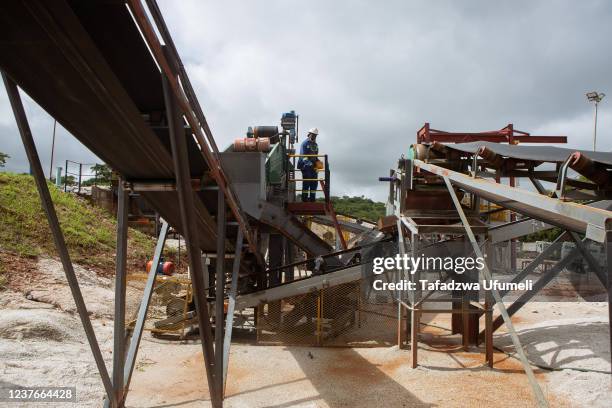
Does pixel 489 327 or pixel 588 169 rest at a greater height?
pixel 588 169

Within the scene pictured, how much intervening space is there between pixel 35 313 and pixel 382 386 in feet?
23.2

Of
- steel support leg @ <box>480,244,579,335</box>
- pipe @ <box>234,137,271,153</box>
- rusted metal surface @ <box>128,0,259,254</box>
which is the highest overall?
pipe @ <box>234,137,271,153</box>

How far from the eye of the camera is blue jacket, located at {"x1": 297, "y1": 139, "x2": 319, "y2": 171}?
1166 centimetres

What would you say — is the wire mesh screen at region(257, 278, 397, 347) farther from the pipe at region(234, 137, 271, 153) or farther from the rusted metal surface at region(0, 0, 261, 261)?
the rusted metal surface at region(0, 0, 261, 261)

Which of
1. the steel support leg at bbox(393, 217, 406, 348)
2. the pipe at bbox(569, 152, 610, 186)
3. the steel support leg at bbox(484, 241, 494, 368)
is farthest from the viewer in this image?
the steel support leg at bbox(393, 217, 406, 348)

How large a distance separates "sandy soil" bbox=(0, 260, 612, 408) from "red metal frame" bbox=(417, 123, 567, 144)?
172 inches

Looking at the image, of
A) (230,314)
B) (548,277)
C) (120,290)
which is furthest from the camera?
(548,277)

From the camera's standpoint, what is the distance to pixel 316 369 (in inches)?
321

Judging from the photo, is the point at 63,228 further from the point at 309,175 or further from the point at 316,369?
the point at 316,369

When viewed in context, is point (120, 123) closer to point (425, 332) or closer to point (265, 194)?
point (265, 194)

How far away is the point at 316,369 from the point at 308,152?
6071mm

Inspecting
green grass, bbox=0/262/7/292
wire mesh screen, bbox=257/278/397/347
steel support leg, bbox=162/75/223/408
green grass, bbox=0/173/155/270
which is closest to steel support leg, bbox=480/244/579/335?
wire mesh screen, bbox=257/278/397/347

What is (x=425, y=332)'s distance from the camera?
Answer: 1086 centimetres

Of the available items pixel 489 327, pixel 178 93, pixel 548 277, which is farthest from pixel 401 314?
pixel 178 93
